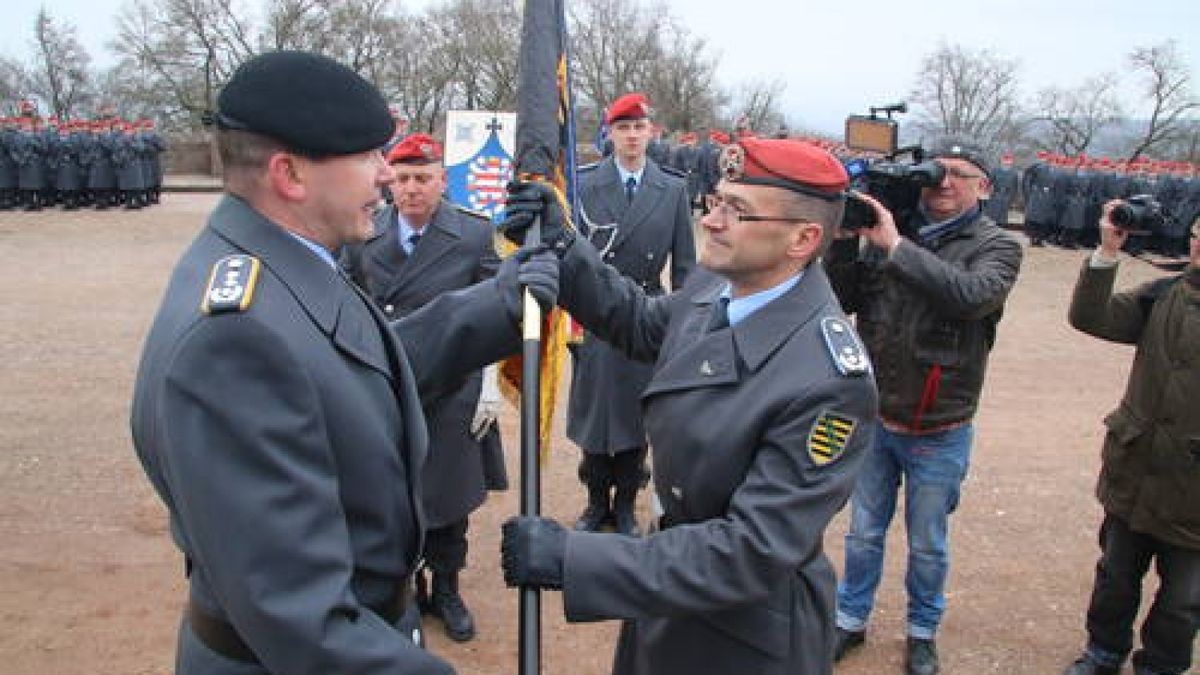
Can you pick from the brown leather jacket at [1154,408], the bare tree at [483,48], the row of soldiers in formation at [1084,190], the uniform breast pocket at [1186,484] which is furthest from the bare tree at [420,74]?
the uniform breast pocket at [1186,484]

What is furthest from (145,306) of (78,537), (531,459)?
(531,459)

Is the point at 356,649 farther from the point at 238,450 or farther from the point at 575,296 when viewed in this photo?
the point at 575,296

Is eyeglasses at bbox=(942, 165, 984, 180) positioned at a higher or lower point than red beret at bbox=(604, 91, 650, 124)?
lower

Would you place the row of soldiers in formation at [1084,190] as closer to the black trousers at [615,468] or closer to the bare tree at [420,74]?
the black trousers at [615,468]

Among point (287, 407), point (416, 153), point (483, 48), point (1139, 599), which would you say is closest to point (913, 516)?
point (1139, 599)

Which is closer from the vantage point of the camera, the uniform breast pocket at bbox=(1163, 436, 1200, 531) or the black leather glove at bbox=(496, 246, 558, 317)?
the black leather glove at bbox=(496, 246, 558, 317)

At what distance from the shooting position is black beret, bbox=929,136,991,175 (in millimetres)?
3623

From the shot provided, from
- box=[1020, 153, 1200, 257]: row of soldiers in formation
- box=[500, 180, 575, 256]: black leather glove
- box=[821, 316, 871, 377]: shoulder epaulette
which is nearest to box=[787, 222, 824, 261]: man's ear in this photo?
box=[821, 316, 871, 377]: shoulder epaulette

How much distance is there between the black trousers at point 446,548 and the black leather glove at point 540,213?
1742mm

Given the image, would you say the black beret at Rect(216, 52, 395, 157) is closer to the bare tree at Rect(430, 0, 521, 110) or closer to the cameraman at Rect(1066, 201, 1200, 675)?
the cameraman at Rect(1066, 201, 1200, 675)

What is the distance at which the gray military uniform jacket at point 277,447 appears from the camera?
144 cm

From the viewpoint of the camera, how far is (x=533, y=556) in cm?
191

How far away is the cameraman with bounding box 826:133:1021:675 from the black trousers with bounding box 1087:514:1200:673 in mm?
612

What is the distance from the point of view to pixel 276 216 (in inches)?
66.4
